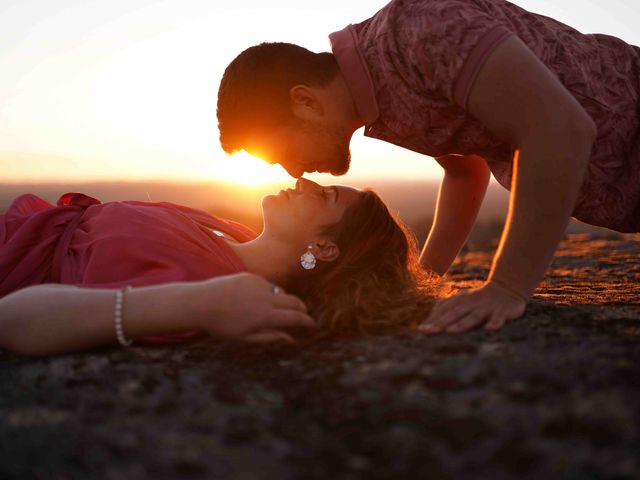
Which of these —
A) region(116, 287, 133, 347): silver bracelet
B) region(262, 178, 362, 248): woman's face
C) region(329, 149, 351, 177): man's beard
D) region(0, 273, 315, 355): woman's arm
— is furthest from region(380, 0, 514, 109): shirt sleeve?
region(116, 287, 133, 347): silver bracelet

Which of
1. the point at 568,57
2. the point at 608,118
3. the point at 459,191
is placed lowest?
the point at 459,191

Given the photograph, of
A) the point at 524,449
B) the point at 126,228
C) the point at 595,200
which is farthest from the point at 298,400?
the point at 595,200

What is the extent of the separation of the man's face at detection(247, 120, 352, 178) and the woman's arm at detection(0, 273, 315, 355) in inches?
40.4

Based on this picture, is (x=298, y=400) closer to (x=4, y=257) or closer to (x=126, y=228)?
(x=126, y=228)

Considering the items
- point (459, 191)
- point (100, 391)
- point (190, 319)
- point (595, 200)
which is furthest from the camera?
point (459, 191)

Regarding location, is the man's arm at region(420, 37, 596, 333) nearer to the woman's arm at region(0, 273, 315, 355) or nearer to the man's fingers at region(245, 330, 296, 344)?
the man's fingers at region(245, 330, 296, 344)

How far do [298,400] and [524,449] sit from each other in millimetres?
524

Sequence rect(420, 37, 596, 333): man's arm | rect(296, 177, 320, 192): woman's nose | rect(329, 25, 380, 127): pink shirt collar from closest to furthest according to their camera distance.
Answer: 1. rect(420, 37, 596, 333): man's arm
2. rect(329, 25, 380, 127): pink shirt collar
3. rect(296, 177, 320, 192): woman's nose

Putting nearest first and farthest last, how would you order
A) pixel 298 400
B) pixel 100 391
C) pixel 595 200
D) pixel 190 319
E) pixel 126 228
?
1. pixel 298 400
2. pixel 100 391
3. pixel 190 319
4. pixel 126 228
5. pixel 595 200

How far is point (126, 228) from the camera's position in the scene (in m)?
2.21

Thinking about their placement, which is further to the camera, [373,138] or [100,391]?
[373,138]

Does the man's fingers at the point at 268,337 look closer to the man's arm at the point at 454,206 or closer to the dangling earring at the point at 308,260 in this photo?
the dangling earring at the point at 308,260

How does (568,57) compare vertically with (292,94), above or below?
above

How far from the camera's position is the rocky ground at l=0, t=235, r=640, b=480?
93cm
